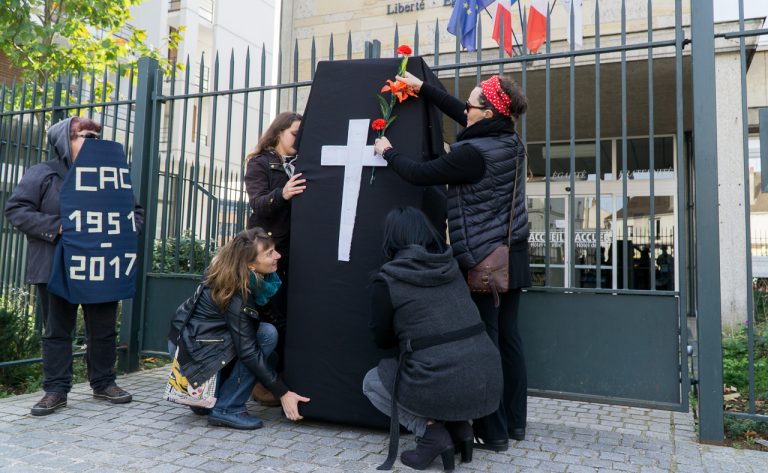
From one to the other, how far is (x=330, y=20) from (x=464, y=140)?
26.2ft

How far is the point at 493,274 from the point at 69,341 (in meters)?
2.91

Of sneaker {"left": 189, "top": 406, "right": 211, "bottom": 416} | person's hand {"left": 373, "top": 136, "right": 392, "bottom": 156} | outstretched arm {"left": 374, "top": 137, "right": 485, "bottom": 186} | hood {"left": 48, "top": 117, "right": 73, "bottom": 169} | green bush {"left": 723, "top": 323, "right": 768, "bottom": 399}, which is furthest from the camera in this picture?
green bush {"left": 723, "top": 323, "right": 768, "bottom": 399}

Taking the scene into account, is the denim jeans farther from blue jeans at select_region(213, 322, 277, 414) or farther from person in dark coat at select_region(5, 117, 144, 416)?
blue jeans at select_region(213, 322, 277, 414)

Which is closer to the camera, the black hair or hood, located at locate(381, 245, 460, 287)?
hood, located at locate(381, 245, 460, 287)

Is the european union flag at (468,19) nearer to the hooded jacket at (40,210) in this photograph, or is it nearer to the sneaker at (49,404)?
the hooded jacket at (40,210)

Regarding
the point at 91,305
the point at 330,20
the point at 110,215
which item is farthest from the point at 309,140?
the point at 330,20

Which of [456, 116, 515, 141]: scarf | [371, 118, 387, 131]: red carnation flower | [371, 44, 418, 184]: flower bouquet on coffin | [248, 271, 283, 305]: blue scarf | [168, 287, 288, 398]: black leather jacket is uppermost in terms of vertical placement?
[371, 44, 418, 184]: flower bouquet on coffin

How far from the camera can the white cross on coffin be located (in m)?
3.56

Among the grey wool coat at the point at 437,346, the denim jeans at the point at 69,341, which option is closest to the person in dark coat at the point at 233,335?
the denim jeans at the point at 69,341

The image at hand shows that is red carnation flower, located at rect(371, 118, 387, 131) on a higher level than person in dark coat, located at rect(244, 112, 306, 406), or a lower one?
higher

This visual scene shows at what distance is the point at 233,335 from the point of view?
3.52 metres

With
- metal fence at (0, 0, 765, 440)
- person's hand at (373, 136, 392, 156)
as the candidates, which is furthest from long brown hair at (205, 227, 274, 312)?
person's hand at (373, 136, 392, 156)

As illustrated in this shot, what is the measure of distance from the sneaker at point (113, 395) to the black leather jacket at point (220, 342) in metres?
0.92

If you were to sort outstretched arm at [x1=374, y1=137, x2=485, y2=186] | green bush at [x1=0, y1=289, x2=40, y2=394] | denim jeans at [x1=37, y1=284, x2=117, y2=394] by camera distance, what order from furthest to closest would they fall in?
green bush at [x1=0, y1=289, x2=40, y2=394]
denim jeans at [x1=37, y1=284, x2=117, y2=394]
outstretched arm at [x1=374, y1=137, x2=485, y2=186]
